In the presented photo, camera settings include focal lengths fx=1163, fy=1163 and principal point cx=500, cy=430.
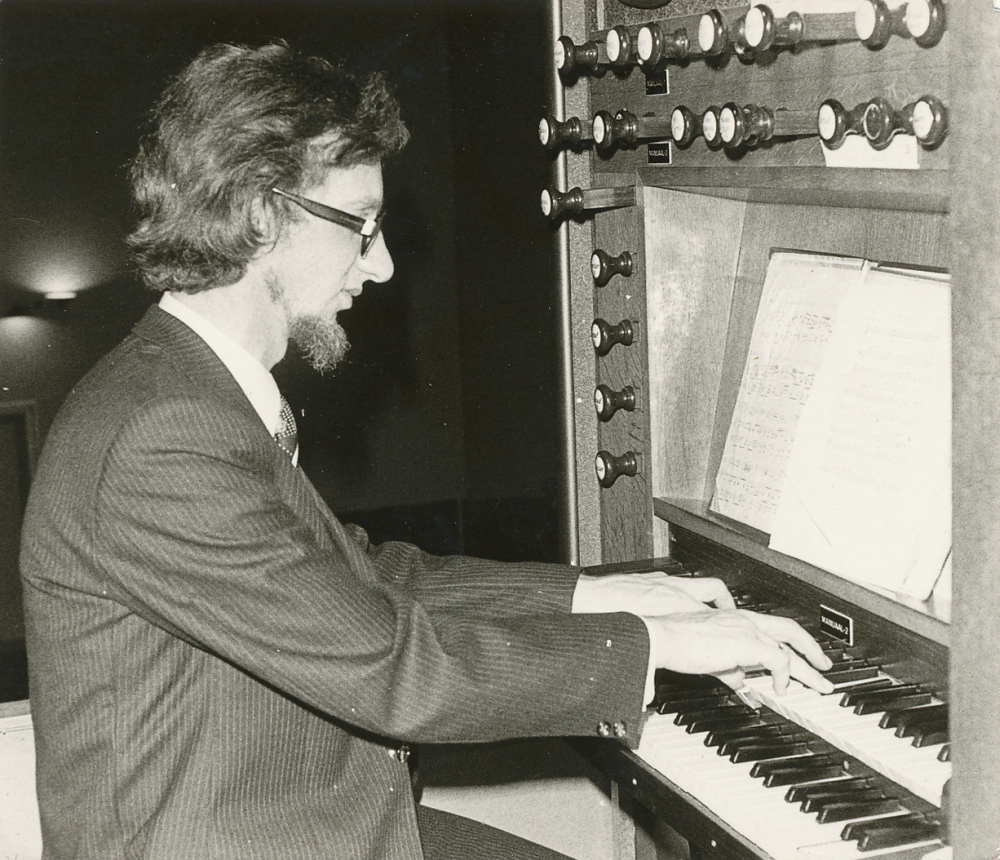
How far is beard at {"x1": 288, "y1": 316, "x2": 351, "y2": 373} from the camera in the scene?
175 cm

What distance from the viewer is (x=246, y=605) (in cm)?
137

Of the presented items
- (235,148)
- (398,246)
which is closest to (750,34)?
(235,148)

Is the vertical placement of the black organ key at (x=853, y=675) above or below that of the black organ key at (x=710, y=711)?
above

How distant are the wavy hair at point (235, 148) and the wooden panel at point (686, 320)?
699 mm

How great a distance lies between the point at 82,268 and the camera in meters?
2.47

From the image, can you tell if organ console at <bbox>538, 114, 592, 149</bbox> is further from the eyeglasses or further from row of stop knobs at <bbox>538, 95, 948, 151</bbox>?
the eyeglasses

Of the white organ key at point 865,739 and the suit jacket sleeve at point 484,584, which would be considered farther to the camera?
the suit jacket sleeve at point 484,584

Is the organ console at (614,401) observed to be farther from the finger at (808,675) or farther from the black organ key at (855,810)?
the black organ key at (855,810)

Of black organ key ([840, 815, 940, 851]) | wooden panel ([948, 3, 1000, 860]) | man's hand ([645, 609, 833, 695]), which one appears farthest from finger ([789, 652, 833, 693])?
wooden panel ([948, 3, 1000, 860])

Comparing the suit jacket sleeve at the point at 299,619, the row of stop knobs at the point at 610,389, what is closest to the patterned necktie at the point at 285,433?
the suit jacket sleeve at the point at 299,619

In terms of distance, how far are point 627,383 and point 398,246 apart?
73 centimetres

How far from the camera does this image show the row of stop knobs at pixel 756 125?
137 centimetres

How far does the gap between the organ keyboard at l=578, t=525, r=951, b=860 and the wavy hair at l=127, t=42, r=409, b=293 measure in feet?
3.03

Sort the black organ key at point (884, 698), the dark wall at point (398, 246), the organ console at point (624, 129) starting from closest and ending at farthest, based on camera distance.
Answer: the black organ key at point (884, 698) < the organ console at point (624, 129) < the dark wall at point (398, 246)
